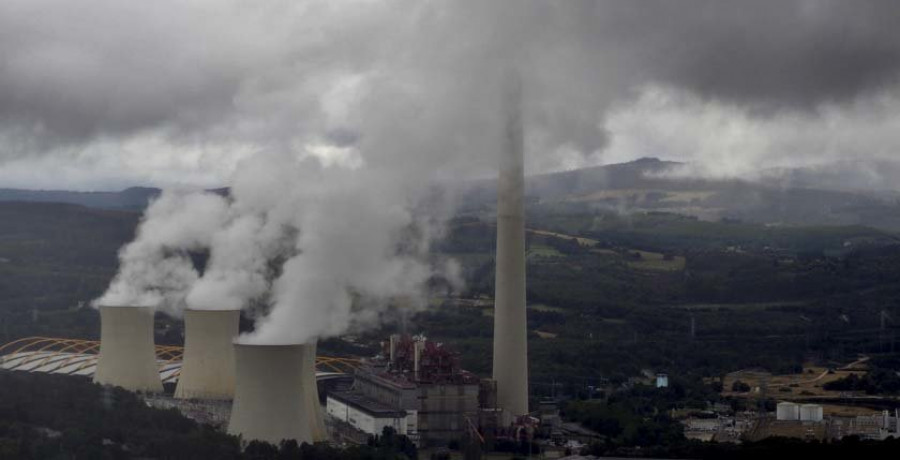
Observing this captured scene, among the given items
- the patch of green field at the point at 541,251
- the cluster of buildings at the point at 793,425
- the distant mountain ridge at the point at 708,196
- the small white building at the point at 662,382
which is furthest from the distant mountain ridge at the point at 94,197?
the cluster of buildings at the point at 793,425

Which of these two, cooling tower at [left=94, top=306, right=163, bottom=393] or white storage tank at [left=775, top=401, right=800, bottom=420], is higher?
cooling tower at [left=94, top=306, right=163, bottom=393]

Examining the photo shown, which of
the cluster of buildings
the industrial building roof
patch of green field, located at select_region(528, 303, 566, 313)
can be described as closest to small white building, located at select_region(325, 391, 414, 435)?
the industrial building roof

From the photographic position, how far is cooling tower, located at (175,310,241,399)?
33.1 m

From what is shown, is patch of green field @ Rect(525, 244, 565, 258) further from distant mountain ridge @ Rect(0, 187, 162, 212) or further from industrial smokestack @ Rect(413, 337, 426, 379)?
industrial smokestack @ Rect(413, 337, 426, 379)

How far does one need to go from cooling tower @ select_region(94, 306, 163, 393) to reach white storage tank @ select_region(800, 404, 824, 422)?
16496 millimetres

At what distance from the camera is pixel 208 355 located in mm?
33719

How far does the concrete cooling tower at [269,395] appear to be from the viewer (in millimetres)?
25703

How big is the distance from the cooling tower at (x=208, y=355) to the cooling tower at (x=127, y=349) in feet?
4.15

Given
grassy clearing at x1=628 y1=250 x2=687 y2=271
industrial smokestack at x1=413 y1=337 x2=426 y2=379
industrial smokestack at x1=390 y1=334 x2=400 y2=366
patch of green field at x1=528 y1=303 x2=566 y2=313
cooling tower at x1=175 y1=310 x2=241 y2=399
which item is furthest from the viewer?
grassy clearing at x1=628 y1=250 x2=687 y2=271

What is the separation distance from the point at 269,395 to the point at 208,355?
810 centimetres

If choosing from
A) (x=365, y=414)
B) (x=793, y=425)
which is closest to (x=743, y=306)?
(x=793, y=425)

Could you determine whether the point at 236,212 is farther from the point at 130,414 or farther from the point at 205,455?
the point at 205,455

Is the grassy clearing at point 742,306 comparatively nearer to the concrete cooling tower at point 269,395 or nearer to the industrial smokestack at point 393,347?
the industrial smokestack at point 393,347

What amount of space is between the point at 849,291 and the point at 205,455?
142ft
